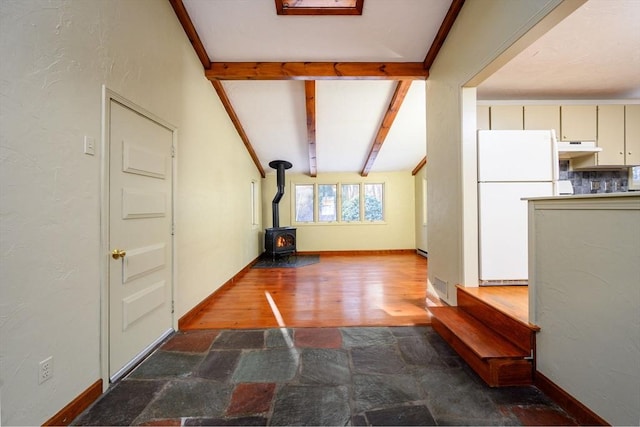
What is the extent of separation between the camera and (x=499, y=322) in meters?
1.83

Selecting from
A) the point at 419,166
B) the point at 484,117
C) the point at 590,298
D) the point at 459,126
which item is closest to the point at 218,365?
the point at 590,298

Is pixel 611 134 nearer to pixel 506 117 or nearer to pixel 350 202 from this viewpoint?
pixel 506 117

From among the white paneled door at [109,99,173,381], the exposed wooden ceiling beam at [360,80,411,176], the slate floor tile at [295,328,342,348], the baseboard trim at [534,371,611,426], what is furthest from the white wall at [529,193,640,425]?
the white paneled door at [109,99,173,381]

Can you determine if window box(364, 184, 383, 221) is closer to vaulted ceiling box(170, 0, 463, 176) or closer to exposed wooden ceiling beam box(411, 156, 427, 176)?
exposed wooden ceiling beam box(411, 156, 427, 176)

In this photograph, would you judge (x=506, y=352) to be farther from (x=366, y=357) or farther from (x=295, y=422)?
(x=295, y=422)

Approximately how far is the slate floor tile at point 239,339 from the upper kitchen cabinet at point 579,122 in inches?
160

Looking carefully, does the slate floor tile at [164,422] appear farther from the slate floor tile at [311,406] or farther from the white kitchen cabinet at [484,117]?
the white kitchen cabinet at [484,117]

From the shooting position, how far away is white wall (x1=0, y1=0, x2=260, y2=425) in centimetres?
110

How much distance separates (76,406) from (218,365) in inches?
29.7

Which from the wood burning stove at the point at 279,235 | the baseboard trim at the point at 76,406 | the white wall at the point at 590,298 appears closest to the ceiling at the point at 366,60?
the wood burning stove at the point at 279,235

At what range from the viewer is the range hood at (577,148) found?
2.74m

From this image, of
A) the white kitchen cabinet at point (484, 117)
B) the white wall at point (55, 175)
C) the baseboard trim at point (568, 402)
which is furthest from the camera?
the white kitchen cabinet at point (484, 117)

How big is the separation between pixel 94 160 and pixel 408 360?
8.30 ft

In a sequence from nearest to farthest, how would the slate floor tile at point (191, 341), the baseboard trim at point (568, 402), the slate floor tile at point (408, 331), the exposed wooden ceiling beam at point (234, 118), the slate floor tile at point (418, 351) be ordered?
1. the baseboard trim at point (568, 402)
2. the slate floor tile at point (418, 351)
3. the slate floor tile at point (191, 341)
4. the slate floor tile at point (408, 331)
5. the exposed wooden ceiling beam at point (234, 118)
